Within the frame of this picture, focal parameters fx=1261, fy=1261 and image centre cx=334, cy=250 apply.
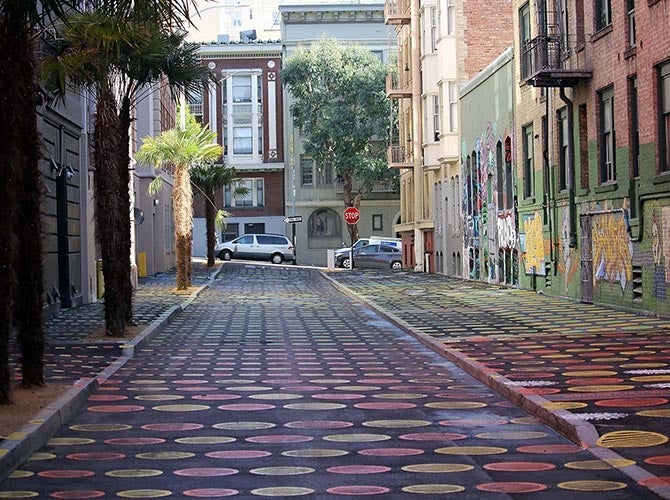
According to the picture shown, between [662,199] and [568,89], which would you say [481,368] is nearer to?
[662,199]

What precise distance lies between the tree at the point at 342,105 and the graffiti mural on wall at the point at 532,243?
35.8m

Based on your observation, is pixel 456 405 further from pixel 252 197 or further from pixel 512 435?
pixel 252 197

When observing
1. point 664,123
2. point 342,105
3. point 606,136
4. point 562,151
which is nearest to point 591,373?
point 664,123

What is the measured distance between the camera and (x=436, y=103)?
155ft

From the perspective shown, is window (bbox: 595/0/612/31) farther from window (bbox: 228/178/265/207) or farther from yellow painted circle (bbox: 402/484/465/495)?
window (bbox: 228/178/265/207)

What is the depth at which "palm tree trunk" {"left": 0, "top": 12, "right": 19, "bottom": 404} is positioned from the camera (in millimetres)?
10859

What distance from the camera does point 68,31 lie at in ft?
55.8

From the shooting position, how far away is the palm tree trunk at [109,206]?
1912cm

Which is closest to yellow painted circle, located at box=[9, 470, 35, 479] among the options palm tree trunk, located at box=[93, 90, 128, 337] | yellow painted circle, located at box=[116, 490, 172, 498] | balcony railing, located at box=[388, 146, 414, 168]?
yellow painted circle, located at box=[116, 490, 172, 498]

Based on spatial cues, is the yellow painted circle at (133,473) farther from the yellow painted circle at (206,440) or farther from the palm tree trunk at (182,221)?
the palm tree trunk at (182,221)

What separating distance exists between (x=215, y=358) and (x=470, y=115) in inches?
999

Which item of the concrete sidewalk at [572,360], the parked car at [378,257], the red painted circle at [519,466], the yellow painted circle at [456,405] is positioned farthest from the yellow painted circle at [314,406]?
the parked car at [378,257]

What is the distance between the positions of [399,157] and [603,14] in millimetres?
30537

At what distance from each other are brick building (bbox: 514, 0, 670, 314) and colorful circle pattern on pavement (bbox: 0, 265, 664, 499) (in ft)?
21.2
